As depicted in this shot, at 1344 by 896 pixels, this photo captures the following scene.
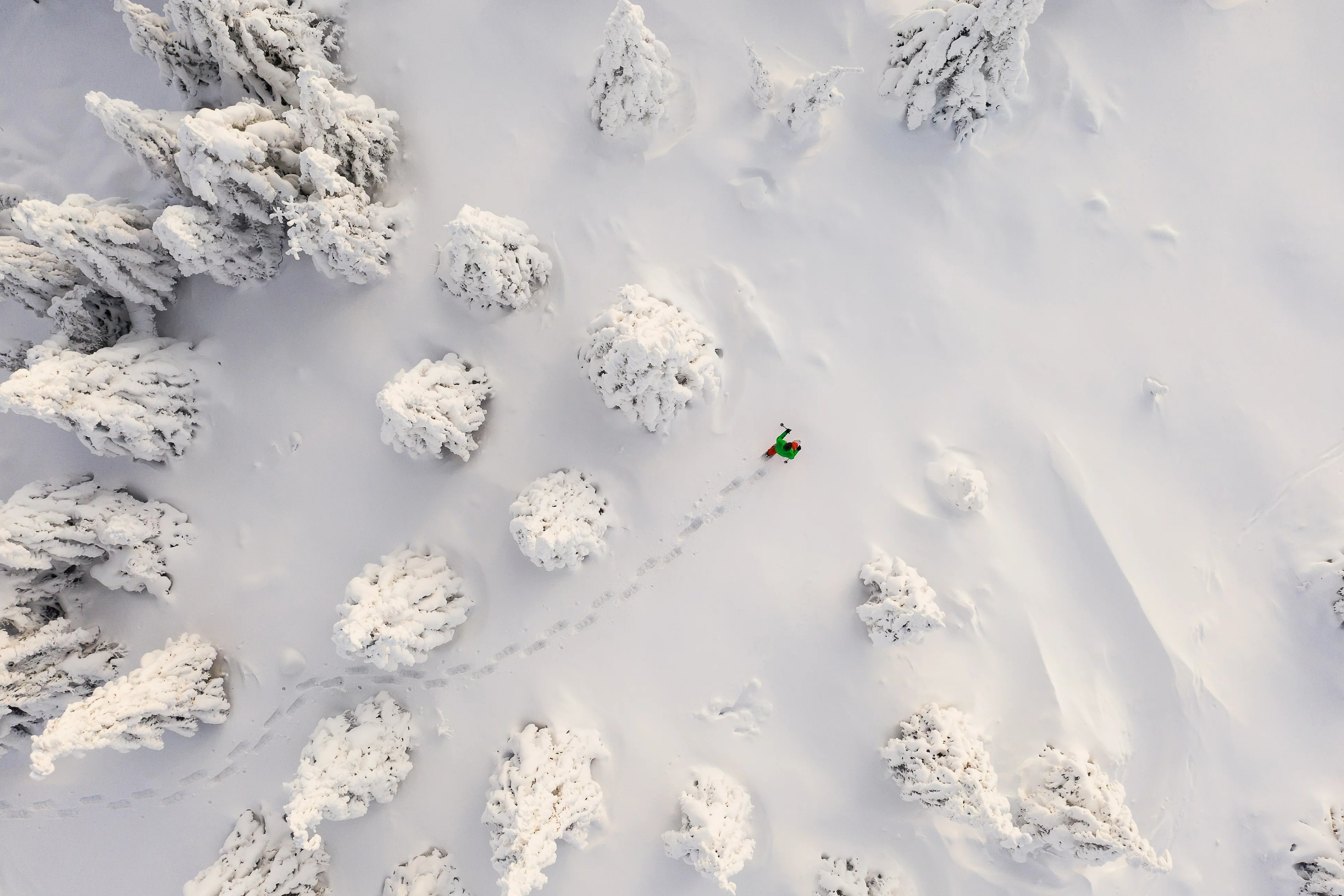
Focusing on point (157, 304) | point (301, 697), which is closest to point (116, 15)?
point (157, 304)

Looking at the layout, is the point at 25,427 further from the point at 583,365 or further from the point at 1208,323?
the point at 1208,323

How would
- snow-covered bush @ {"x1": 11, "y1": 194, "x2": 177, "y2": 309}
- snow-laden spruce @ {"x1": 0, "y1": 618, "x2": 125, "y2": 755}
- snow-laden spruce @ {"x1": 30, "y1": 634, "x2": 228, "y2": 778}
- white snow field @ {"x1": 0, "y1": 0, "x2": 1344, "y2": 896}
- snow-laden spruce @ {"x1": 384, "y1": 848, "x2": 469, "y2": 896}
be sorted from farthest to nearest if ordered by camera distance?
white snow field @ {"x1": 0, "y1": 0, "x2": 1344, "y2": 896}, snow-laden spruce @ {"x1": 384, "y1": 848, "x2": 469, "y2": 896}, snow-laden spruce @ {"x1": 0, "y1": 618, "x2": 125, "y2": 755}, snow-covered bush @ {"x1": 11, "y1": 194, "x2": 177, "y2": 309}, snow-laden spruce @ {"x1": 30, "y1": 634, "x2": 228, "y2": 778}

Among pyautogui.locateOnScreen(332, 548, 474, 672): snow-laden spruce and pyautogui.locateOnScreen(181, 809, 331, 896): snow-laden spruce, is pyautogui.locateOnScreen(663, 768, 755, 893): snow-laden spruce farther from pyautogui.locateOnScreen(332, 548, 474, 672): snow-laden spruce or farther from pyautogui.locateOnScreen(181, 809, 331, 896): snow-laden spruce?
pyautogui.locateOnScreen(181, 809, 331, 896): snow-laden spruce

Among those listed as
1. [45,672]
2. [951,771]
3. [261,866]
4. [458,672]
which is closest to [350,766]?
[458,672]

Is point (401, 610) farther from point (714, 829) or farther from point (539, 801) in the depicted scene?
point (714, 829)

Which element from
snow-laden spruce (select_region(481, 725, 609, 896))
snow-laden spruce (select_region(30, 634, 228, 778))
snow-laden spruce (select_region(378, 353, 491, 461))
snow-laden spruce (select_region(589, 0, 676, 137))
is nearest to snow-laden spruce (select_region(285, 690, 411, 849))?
snow-laden spruce (select_region(481, 725, 609, 896))
